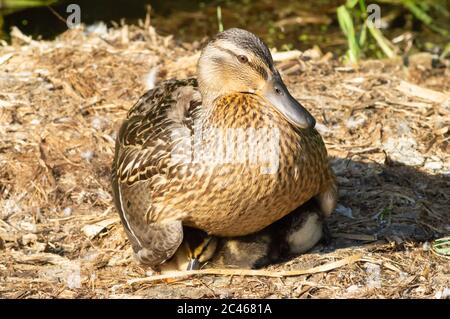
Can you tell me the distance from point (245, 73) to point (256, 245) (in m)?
1.05

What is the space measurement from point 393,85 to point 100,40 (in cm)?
239

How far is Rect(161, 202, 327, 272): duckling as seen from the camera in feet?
19.2

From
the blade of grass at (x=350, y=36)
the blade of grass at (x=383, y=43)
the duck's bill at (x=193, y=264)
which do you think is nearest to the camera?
the duck's bill at (x=193, y=264)

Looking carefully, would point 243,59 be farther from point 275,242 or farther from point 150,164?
point 275,242

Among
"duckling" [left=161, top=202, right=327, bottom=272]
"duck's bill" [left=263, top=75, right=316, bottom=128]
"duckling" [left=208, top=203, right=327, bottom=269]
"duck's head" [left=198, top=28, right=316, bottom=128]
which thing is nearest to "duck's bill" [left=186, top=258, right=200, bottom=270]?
"duckling" [left=161, top=202, right=327, bottom=272]

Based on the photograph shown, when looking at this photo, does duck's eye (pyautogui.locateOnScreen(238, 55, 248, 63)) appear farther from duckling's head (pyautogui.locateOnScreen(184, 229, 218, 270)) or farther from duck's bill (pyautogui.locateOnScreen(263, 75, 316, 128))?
duckling's head (pyautogui.locateOnScreen(184, 229, 218, 270))

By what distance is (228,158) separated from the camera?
5.38 m

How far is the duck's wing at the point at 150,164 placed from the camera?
18.4 ft

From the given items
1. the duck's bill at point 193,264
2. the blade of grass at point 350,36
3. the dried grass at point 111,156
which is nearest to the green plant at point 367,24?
the blade of grass at point 350,36

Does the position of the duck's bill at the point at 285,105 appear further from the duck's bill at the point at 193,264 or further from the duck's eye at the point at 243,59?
the duck's bill at the point at 193,264

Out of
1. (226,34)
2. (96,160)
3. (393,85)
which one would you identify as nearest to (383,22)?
(393,85)

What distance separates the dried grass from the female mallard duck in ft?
1.22

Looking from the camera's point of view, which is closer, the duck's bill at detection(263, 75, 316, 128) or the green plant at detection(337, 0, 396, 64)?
the duck's bill at detection(263, 75, 316, 128)

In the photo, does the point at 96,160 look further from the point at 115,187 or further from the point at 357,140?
the point at 357,140
